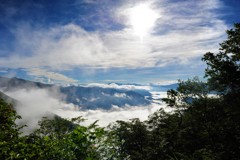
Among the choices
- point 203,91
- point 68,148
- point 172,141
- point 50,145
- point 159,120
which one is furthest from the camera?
point 159,120

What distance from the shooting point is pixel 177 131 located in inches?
1689

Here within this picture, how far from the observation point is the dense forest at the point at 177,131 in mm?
10188

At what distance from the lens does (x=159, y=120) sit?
187 feet

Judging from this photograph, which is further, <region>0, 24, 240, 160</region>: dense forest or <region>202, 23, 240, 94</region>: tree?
<region>202, 23, 240, 94</region>: tree

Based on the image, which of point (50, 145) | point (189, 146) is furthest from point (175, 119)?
point (50, 145)

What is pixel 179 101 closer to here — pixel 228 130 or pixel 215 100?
pixel 215 100

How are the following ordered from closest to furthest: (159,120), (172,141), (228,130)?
1. (228,130)
2. (172,141)
3. (159,120)

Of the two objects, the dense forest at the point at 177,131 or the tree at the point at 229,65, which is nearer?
the dense forest at the point at 177,131

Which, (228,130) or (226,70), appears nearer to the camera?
(226,70)

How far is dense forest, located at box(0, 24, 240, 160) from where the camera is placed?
33.4 feet

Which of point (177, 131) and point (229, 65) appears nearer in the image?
point (229, 65)

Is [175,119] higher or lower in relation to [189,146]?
higher

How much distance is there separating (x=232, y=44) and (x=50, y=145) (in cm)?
2106

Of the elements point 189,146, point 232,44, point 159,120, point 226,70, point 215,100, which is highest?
point 232,44
